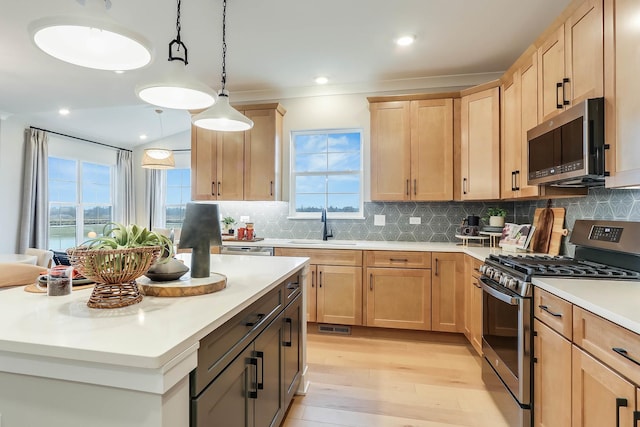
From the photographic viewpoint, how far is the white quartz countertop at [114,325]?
2.61ft

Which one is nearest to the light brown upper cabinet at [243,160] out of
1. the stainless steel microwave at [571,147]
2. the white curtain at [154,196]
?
the stainless steel microwave at [571,147]

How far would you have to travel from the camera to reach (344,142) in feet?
13.3

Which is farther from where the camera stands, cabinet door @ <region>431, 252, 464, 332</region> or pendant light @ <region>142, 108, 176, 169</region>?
pendant light @ <region>142, 108, 176, 169</region>

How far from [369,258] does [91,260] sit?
8.44ft

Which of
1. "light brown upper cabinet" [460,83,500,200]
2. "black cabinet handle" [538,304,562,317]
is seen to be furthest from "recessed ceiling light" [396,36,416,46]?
"black cabinet handle" [538,304,562,317]

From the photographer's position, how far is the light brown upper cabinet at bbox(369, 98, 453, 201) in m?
3.46

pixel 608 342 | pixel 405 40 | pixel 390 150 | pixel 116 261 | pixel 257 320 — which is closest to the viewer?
pixel 116 261

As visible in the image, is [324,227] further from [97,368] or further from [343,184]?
[97,368]

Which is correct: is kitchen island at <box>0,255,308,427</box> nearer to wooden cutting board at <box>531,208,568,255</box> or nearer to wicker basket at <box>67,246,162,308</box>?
wicker basket at <box>67,246,162,308</box>

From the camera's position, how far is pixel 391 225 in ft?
12.6

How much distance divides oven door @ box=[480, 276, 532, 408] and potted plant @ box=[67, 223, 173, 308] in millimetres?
1866

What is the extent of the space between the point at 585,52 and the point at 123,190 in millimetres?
7555

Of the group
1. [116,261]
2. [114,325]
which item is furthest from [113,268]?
[114,325]

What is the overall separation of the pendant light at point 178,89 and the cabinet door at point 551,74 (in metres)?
2.11
